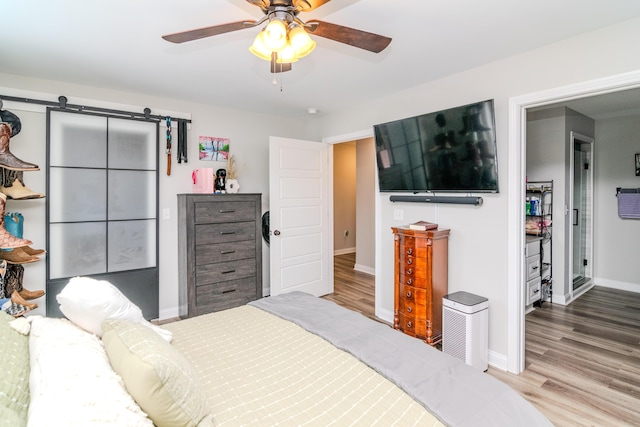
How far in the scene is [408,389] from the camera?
1.27 meters

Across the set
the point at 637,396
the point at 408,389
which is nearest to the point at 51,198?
the point at 408,389

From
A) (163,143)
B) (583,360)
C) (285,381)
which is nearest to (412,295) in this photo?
(583,360)

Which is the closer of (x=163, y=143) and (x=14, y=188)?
(x=14, y=188)

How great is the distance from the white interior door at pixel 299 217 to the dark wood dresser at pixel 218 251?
→ 0.27 metres

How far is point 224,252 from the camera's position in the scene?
3555 millimetres

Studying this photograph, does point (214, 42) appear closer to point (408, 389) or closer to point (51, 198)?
point (51, 198)

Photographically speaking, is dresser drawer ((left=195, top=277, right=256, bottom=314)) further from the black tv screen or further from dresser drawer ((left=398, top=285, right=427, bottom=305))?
the black tv screen

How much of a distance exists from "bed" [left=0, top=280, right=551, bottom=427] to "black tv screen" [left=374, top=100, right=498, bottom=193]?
5.36 ft

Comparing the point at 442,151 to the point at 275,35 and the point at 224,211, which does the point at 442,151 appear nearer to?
the point at 275,35

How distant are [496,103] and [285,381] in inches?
101

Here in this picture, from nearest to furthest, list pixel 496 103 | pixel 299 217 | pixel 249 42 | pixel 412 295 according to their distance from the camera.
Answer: pixel 249 42
pixel 496 103
pixel 412 295
pixel 299 217

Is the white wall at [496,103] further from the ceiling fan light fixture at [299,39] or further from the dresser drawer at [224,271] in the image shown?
the ceiling fan light fixture at [299,39]

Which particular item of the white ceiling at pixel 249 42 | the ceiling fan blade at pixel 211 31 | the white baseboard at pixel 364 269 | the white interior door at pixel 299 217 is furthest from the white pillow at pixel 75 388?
the white baseboard at pixel 364 269

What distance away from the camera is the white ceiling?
1866 millimetres
